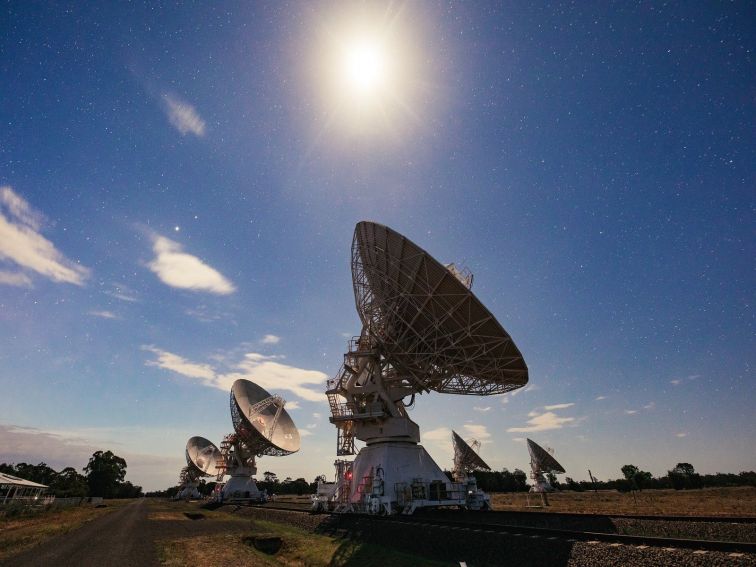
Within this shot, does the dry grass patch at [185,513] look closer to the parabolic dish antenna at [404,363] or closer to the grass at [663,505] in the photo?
the parabolic dish antenna at [404,363]

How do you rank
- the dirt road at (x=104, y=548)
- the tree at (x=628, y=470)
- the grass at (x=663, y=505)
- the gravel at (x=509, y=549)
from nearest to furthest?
the gravel at (x=509, y=549)
the dirt road at (x=104, y=548)
the grass at (x=663, y=505)
the tree at (x=628, y=470)

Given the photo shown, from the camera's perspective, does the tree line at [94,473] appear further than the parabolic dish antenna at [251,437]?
Yes

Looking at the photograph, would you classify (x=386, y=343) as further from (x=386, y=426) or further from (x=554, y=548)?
(x=554, y=548)

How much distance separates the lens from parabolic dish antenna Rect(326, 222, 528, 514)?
840 inches

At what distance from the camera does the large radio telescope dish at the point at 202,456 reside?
74625mm

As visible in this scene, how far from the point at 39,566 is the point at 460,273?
21082 mm

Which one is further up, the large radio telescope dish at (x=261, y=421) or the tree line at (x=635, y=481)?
the large radio telescope dish at (x=261, y=421)

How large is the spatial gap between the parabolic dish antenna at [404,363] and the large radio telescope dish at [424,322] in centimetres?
6

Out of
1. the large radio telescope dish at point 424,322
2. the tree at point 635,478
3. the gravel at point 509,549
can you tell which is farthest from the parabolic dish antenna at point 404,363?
the tree at point 635,478

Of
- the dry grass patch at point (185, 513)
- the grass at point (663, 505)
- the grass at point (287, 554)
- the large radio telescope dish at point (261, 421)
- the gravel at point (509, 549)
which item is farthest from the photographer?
the large radio telescope dish at point (261, 421)

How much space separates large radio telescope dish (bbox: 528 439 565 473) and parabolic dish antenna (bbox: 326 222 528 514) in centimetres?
2980

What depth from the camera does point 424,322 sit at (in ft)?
77.1

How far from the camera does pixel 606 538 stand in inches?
387

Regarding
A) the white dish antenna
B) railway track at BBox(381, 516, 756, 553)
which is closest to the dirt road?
railway track at BBox(381, 516, 756, 553)
